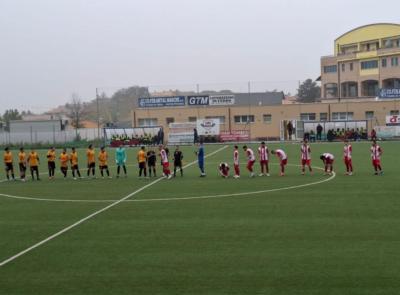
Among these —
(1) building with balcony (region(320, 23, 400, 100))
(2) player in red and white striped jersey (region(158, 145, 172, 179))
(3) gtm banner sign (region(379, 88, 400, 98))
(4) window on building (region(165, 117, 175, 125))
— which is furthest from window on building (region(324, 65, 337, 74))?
(2) player in red and white striped jersey (region(158, 145, 172, 179))

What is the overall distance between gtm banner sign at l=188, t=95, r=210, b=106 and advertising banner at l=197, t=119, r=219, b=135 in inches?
289

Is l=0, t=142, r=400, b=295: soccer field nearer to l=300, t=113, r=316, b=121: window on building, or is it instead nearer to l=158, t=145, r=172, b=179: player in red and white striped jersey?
l=158, t=145, r=172, b=179: player in red and white striped jersey

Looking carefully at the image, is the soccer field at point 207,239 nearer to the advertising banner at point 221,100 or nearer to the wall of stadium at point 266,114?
the wall of stadium at point 266,114

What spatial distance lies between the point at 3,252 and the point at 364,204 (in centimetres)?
1031

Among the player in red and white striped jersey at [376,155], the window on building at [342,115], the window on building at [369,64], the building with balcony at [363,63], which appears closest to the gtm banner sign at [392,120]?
the window on building at [342,115]

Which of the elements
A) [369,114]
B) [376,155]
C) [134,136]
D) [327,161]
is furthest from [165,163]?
[369,114]

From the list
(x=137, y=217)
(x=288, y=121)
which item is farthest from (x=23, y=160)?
(x=288, y=121)

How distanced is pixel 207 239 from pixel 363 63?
80.5m

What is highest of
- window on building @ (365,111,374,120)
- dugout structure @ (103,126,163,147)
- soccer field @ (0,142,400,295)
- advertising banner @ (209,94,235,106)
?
advertising banner @ (209,94,235,106)

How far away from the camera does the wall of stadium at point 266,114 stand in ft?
215

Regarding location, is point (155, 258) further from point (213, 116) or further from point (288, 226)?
point (213, 116)

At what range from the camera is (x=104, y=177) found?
27.8 m

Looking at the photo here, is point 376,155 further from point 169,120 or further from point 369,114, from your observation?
point 169,120

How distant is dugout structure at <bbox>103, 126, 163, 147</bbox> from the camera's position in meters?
60.7
